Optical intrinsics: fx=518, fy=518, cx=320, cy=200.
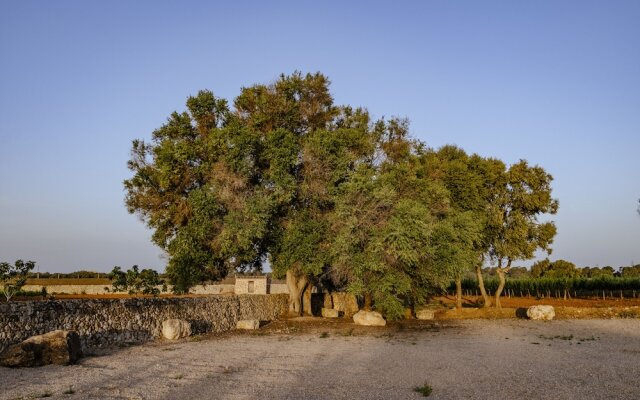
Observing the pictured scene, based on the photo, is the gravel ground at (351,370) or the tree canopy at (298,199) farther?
the tree canopy at (298,199)

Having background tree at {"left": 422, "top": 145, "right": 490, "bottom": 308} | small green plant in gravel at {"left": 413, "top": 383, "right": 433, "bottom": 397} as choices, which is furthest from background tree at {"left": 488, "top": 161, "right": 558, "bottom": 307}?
small green plant in gravel at {"left": 413, "top": 383, "right": 433, "bottom": 397}

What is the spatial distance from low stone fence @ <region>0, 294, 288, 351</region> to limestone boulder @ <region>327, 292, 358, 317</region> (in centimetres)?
1041

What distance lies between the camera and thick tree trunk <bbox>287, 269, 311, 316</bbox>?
117 ft

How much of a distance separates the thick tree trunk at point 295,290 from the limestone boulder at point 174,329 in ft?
38.5

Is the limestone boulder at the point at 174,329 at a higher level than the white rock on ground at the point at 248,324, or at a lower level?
higher

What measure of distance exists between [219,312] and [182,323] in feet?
15.8

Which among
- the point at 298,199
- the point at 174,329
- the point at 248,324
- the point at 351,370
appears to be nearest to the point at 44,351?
the point at 174,329

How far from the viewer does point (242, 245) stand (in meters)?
29.9

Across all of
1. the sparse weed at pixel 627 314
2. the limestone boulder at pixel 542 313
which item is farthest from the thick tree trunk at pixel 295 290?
the sparse weed at pixel 627 314

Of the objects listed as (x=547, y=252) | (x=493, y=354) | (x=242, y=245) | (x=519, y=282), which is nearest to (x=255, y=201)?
(x=242, y=245)

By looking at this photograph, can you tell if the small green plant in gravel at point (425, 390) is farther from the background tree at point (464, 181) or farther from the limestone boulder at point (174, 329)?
the background tree at point (464, 181)

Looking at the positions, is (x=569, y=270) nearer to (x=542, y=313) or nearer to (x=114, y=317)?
(x=542, y=313)

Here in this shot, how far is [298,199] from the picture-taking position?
109 ft

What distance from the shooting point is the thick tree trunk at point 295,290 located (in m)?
35.8
